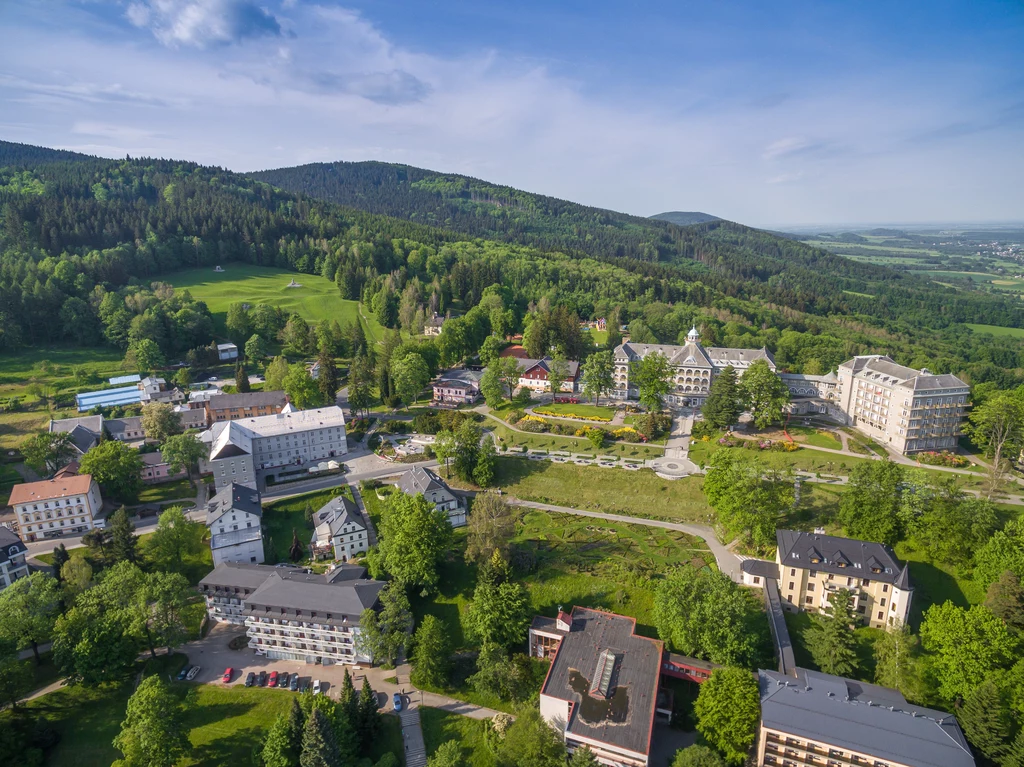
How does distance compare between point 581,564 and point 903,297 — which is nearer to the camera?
point 581,564

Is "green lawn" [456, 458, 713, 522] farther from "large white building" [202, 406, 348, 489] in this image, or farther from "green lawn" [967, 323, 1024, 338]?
"green lawn" [967, 323, 1024, 338]

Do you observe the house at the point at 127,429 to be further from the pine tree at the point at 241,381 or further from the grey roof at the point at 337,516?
the grey roof at the point at 337,516

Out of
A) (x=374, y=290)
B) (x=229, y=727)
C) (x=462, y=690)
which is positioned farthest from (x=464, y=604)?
(x=374, y=290)

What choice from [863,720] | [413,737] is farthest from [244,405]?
[863,720]

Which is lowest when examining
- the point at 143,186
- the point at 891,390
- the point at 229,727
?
the point at 229,727

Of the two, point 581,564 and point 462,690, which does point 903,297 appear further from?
point 462,690

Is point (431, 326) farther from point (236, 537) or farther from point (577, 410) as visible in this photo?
point (236, 537)

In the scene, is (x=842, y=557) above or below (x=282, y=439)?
above
